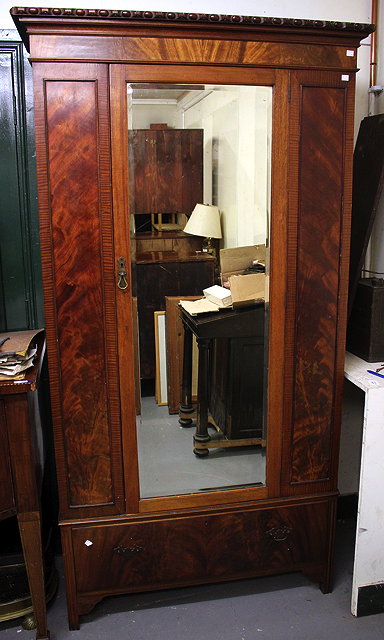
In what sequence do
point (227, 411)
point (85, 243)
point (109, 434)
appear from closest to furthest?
point (85, 243)
point (109, 434)
point (227, 411)

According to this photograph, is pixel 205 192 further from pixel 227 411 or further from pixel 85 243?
pixel 227 411

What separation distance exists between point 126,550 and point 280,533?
593 mm

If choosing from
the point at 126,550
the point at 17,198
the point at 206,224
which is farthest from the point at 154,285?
the point at 126,550

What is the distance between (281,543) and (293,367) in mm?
707

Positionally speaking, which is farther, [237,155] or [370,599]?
[370,599]

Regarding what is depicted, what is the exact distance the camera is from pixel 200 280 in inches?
84.4

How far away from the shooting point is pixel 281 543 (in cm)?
232

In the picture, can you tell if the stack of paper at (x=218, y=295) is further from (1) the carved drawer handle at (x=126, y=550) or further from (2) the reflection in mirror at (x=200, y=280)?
(1) the carved drawer handle at (x=126, y=550)

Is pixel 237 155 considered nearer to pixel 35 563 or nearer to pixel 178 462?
pixel 178 462

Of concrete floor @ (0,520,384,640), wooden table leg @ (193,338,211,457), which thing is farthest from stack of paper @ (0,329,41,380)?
concrete floor @ (0,520,384,640)

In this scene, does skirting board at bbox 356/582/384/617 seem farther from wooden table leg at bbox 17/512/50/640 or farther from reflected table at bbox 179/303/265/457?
wooden table leg at bbox 17/512/50/640

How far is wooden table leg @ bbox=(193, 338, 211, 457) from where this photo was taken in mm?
2211

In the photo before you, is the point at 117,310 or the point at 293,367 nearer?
the point at 117,310

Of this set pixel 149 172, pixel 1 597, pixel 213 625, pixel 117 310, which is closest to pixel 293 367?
pixel 117 310
